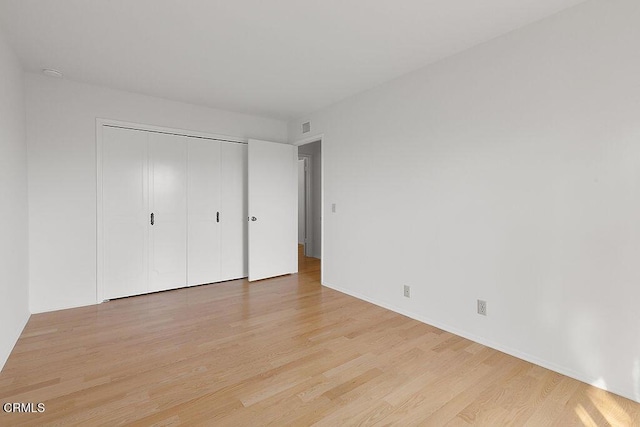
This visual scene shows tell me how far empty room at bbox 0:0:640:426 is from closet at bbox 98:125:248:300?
3 centimetres

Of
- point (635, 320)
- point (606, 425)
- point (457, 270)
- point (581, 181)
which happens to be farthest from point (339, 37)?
point (606, 425)

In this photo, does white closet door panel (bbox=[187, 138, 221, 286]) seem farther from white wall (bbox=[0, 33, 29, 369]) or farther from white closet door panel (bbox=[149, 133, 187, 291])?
white wall (bbox=[0, 33, 29, 369])

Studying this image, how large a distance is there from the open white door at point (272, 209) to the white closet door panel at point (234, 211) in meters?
0.24

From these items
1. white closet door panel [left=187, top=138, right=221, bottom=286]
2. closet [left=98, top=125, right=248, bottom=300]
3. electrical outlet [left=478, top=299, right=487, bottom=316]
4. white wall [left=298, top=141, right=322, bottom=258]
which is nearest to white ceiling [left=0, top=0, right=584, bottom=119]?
closet [left=98, top=125, right=248, bottom=300]

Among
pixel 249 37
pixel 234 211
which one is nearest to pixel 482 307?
pixel 249 37

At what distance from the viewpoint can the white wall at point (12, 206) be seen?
89.0 inches

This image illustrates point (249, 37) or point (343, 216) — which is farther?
point (343, 216)

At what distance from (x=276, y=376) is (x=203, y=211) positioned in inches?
112

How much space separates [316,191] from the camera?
21.8 feet

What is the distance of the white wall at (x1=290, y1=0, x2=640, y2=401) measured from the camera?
1904mm

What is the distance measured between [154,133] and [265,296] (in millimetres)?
2527

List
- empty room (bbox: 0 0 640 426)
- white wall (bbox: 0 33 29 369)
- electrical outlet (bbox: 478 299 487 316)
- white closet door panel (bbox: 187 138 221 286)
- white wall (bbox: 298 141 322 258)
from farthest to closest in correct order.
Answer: white wall (bbox: 298 141 322 258) < white closet door panel (bbox: 187 138 221 286) < electrical outlet (bbox: 478 299 487 316) < white wall (bbox: 0 33 29 369) < empty room (bbox: 0 0 640 426)

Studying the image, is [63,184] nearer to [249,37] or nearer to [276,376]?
[249,37]

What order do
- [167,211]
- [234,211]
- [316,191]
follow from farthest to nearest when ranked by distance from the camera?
[316,191], [234,211], [167,211]
